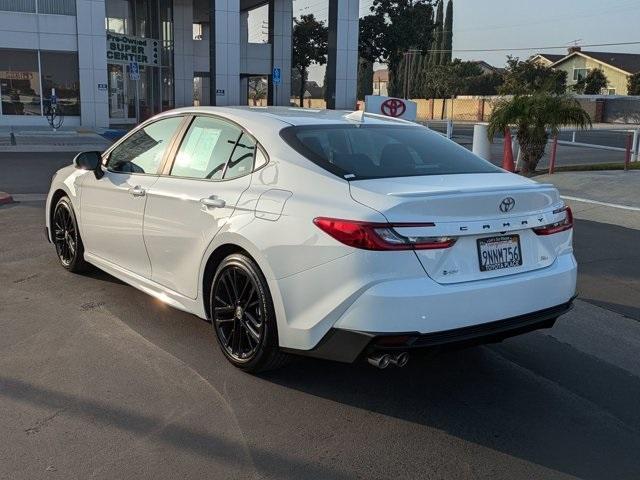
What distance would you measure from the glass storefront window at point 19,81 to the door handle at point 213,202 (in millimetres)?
27120

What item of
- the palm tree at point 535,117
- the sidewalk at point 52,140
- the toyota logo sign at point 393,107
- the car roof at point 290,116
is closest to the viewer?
the car roof at point 290,116

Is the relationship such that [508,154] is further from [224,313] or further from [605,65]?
[605,65]

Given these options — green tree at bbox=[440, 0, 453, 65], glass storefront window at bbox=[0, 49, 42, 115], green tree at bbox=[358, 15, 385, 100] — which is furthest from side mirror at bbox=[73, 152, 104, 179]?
green tree at bbox=[440, 0, 453, 65]

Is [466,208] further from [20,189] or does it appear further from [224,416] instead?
[20,189]

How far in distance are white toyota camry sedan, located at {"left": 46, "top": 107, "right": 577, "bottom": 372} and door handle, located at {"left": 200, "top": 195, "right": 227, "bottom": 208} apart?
0.01 metres

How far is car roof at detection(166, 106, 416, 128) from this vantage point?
15.0ft

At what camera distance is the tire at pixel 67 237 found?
6.26m

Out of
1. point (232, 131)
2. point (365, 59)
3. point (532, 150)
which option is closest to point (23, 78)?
point (532, 150)

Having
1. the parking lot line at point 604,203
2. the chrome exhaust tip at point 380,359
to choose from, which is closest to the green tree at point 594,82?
the parking lot line at point 604,203

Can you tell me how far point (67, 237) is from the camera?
6445 mm

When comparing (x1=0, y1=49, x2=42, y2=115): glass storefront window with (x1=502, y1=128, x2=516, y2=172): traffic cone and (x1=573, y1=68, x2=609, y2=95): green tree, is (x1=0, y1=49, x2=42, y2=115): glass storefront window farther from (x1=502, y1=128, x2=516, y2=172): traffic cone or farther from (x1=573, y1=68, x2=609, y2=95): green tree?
(x1=573, y1=68, x2=609, y2=95): green tree

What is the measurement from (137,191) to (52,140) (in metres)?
20.4

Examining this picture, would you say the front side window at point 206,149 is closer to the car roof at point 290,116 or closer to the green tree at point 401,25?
the car roof at point 290,116

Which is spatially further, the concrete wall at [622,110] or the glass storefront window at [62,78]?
the concrete wall at [622,110]
